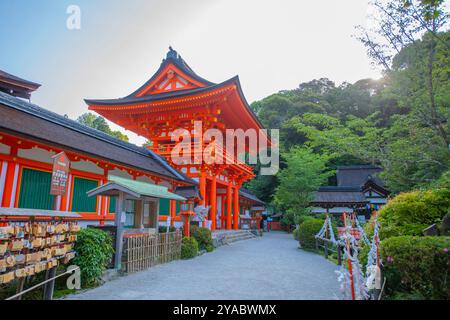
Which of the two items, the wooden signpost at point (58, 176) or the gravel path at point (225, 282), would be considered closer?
the gravel path at point (225, 282)

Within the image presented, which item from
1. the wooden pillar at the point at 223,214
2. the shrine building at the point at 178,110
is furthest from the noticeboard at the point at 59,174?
the wooden pillar at the point at 223,214

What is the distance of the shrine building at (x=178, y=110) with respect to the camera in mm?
14883

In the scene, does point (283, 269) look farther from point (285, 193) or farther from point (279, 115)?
point (279, 115)

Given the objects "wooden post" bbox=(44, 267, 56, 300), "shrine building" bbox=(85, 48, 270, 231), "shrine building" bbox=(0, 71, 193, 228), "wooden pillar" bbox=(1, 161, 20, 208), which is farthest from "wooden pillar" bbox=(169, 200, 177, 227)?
"wooden post" bbox=(44, 267, 56, 300)

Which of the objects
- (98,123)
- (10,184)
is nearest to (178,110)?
(10,184)

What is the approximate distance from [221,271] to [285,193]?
1516 centimetres

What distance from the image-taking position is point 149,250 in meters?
8.27

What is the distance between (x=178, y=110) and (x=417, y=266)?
13966 mm

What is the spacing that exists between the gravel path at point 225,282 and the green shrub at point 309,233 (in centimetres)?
422

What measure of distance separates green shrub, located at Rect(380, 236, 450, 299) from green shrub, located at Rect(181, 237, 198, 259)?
6.96m

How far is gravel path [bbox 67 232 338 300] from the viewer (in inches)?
217

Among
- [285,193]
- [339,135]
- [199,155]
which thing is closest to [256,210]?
[285,193]

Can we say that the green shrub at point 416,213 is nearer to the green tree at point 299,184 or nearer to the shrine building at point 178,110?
the shrine building at point 178,110
